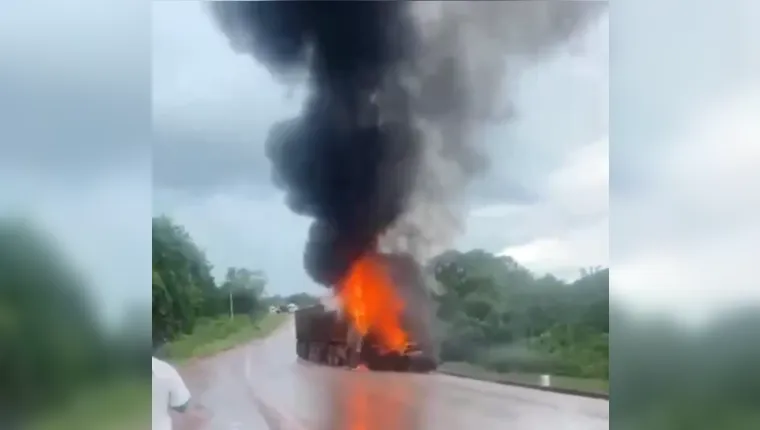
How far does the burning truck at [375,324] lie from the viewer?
1.43m

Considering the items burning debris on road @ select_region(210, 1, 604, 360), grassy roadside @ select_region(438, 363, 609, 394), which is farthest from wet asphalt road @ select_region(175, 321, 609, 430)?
burning debris on road @ select_region(210, 1, 604, 360)

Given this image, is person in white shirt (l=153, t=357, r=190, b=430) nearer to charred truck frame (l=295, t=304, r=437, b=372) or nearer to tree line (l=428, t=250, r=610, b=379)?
charred truck frame (l=295, t=304, r=437, b=372)

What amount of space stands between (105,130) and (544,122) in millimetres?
839

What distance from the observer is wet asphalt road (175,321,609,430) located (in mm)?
1423

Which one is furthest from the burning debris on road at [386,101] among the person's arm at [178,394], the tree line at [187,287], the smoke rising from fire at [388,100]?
the person's arm at [178,394]

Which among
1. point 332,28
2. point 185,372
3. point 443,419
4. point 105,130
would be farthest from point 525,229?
point 105,130

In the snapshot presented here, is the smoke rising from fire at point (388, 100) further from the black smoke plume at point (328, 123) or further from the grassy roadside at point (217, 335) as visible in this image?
the grassy roadside at point (217, 335)

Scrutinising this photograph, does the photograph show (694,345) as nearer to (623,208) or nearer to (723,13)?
(623,208)

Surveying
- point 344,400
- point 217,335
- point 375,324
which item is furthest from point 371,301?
point 217,335

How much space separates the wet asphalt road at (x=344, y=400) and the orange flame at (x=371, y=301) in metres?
0.07

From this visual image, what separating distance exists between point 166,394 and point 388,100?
0.70 meters

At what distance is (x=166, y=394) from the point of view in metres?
1.42

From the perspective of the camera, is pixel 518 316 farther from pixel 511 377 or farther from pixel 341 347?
pixel 341 347

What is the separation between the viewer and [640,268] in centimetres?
145
